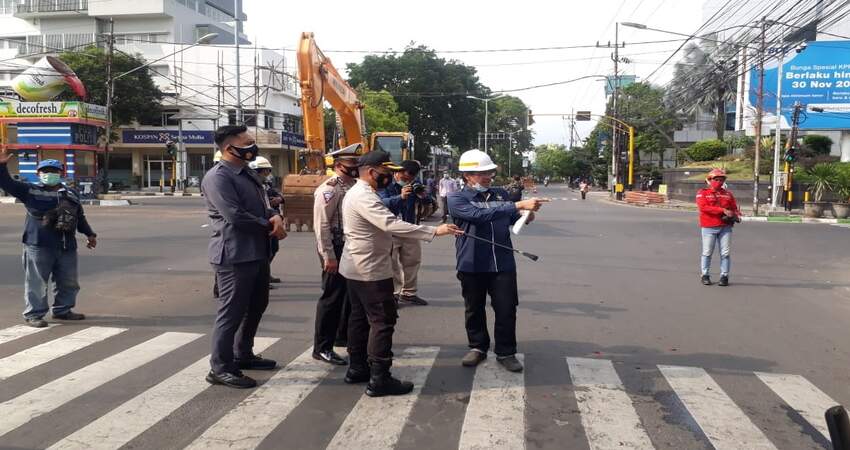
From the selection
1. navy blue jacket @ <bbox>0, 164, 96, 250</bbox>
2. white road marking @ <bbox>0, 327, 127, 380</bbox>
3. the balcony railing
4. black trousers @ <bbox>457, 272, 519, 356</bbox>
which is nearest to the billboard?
the balcony railing

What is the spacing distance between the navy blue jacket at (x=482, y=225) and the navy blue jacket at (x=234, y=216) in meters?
1.49

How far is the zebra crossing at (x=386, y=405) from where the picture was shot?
13.1 ft

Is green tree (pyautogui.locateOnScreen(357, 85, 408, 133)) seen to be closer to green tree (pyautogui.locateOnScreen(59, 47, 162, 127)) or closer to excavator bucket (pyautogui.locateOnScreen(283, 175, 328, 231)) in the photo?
green tree (pyautogui.locateOnScreen(59, 47, 162, 127))

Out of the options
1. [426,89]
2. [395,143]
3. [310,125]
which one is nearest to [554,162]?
[426,89]

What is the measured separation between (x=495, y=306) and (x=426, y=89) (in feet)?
175

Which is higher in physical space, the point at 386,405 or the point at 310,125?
the point at 310,125

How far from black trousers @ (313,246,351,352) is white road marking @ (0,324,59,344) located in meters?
3.00

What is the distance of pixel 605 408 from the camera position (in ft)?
14.9

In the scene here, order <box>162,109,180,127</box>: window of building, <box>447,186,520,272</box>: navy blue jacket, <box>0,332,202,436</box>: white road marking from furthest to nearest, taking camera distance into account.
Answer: <box>162,109,180,127</box>: window of building, <box>447,186,520,272</box>: navy blue jacket, <box>0,332,202,436</box>: white road marking

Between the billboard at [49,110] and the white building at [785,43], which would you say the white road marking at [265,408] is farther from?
the billboard at [49,110]

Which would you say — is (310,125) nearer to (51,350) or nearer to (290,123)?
(51,350)

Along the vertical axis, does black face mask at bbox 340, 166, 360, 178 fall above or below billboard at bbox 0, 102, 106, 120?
below

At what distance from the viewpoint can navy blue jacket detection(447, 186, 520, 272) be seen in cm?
520

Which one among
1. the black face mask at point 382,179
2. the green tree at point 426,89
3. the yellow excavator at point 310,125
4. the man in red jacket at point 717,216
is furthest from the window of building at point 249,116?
the black face mask at point 382,179
